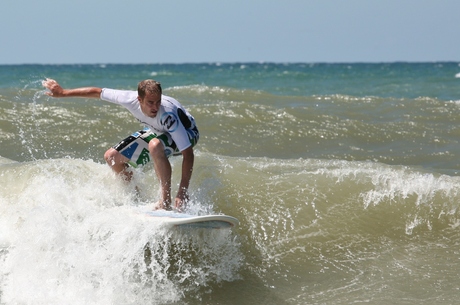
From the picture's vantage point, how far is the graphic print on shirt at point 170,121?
19.6ft

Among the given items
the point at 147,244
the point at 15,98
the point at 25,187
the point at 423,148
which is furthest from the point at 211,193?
the point at 15,98

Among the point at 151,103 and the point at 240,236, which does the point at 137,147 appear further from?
the point at 240,236

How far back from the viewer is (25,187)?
7.08 meters

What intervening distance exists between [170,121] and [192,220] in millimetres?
931

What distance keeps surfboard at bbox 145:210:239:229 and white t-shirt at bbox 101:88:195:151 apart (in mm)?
578

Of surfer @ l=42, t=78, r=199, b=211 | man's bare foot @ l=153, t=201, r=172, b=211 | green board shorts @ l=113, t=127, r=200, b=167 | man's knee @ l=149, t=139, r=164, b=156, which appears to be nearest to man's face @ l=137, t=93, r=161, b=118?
surfer @ l=42, t=78, r=199, b=211

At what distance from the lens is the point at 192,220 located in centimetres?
554

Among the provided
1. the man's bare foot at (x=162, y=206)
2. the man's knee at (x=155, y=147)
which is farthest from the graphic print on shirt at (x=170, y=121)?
the man's bare foot at (x=162, y=206)

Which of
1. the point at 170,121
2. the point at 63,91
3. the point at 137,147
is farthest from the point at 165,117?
the point at 63,91

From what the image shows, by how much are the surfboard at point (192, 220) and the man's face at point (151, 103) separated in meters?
0.82

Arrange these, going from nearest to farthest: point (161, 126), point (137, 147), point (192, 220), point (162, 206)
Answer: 1. point (192, 220)
2. point (162, 206)
3. point (161, 126)
4. point (137, 147)

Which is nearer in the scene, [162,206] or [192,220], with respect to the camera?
[192,220]

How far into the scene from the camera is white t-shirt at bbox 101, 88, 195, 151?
235 inches

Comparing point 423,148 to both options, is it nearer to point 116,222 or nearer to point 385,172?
point 385,172
